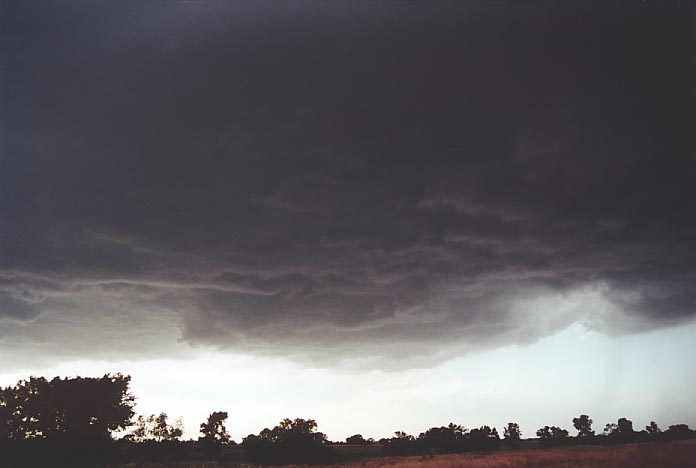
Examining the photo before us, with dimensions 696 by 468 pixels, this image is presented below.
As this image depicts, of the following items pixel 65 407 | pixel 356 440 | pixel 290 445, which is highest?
pixel 65 407

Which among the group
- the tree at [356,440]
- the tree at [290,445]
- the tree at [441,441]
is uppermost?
the tree at [290,445]

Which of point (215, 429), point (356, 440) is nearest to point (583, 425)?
point (356, 440)

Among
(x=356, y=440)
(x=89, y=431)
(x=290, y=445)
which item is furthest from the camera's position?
(x=356, y=440)

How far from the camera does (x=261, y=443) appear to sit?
7125cm

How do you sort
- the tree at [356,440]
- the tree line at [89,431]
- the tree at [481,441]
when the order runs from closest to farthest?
the tree line at [89,431] → the tree at [481,441] → the tree at [356,440]

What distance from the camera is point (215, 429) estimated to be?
88938 millimetres

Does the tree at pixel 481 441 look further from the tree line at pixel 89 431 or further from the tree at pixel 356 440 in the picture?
the tree at pixel 356 440

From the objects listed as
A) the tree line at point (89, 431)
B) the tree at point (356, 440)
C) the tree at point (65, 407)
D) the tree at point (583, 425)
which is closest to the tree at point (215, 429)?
the tree line at point (89, 431)

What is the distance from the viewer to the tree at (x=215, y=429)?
87875 mm

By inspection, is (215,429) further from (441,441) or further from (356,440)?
(356,440)

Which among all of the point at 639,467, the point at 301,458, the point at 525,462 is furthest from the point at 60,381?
the point at 639,467

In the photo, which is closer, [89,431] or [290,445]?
[89,431]

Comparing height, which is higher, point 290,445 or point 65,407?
point 65,407

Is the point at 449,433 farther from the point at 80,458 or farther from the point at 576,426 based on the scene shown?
the point at 576,426
